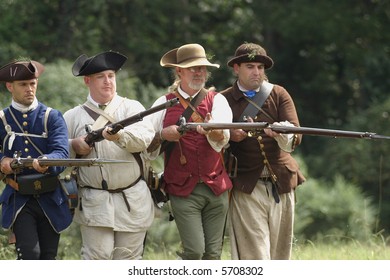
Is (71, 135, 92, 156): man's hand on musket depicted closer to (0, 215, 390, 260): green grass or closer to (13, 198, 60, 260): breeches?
(13, 198, 60, 260): breeches

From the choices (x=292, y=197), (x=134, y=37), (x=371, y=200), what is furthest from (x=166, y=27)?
(x=292, y=197)

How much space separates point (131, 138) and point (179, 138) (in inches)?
16.9

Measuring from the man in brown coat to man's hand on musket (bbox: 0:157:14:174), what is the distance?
2037 millimetres

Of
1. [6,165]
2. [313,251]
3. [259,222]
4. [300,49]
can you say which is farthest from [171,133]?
[300,49]

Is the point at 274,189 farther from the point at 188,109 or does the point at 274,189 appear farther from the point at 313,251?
the point at 313,251

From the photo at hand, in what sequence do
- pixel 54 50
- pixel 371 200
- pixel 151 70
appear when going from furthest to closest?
1. pixel 151 70
2. pixel 54 50
3. pixel 371 200

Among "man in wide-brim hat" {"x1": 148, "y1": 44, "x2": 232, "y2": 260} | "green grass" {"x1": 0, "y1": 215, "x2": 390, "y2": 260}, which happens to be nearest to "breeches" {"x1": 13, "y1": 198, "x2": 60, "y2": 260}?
"man in wide-brim hat" {"x1": 148, "y1": 44, "x2": 232, "y2": 260}

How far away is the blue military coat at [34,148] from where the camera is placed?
8.56 m

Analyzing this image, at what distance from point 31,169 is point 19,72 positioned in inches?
30.7

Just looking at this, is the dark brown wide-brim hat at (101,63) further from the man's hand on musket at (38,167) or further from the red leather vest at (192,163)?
the man's hand on musket at (38,167)

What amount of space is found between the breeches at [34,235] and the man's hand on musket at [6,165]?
1.02ft

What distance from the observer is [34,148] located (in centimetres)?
860

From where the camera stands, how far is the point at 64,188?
28.6 feet
